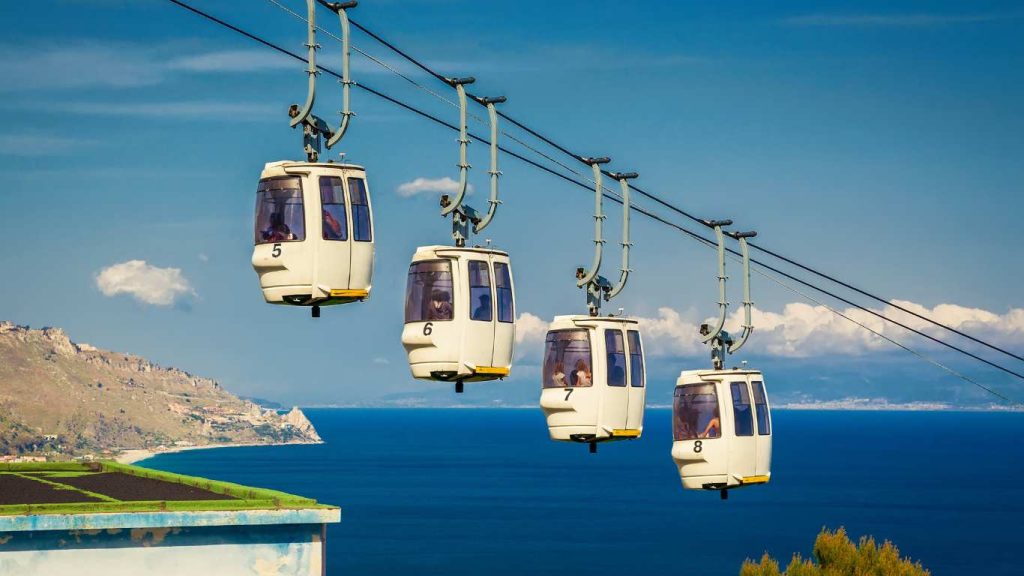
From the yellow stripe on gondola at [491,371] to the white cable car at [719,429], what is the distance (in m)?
5.80

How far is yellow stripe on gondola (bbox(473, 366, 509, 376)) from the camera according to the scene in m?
23.7

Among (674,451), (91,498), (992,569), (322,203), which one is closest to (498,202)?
(322,203)

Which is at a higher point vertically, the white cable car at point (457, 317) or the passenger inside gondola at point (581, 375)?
the white cable car at point (457, 317)

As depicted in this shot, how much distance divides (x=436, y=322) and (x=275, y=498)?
1233 cm

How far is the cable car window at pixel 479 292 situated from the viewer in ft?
79.0

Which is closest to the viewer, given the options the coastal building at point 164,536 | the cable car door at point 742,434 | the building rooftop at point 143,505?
the cable car door at point 742,434

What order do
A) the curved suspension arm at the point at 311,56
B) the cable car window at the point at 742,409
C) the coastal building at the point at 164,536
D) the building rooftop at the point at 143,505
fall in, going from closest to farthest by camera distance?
the curved suspension arm at the point at 311,56, the cable car window at the point at 742,409, the coastal building at the point at 164,536, the building rooftop at the point at 143,505

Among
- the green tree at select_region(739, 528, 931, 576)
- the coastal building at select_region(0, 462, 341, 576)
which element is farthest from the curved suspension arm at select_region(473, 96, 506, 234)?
the green tree at select_region(739, 528, 931, 576)

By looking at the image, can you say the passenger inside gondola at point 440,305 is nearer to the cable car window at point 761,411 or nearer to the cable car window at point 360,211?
the cable car window at point 360,211

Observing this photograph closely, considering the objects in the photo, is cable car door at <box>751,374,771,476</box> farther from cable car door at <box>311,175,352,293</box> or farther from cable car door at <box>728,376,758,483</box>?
cable car door at <box>311,175,352,293</box>

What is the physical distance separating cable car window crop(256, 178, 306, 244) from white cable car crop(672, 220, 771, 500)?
31.2 ft

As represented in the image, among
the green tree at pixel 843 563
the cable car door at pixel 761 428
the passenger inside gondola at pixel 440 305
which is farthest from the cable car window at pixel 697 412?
the green tree at pixel 843 563

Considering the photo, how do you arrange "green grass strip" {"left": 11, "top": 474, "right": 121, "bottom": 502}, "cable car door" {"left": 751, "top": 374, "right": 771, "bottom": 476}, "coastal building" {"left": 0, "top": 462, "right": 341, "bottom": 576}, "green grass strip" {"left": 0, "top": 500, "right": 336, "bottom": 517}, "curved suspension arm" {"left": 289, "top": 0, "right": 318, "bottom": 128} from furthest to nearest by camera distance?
"green grass strip" {"left": 11, "top": 474, "right": 121, "bottom": 502} < "green grass strip" {"left": 0, "top": 500, "right": 336, "bottom": 517} < "coastal building" {"left": 0, "top": 462, "right": 341, "bottom": 576} < "cable car door" {"left": 751, "top": 374, "right": 771, "bottom": 476} < "curved suspension arm" {"left": 289, "top": 0, "right": 318, "bottom": 128}

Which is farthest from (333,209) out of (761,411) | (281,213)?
(761,411)
